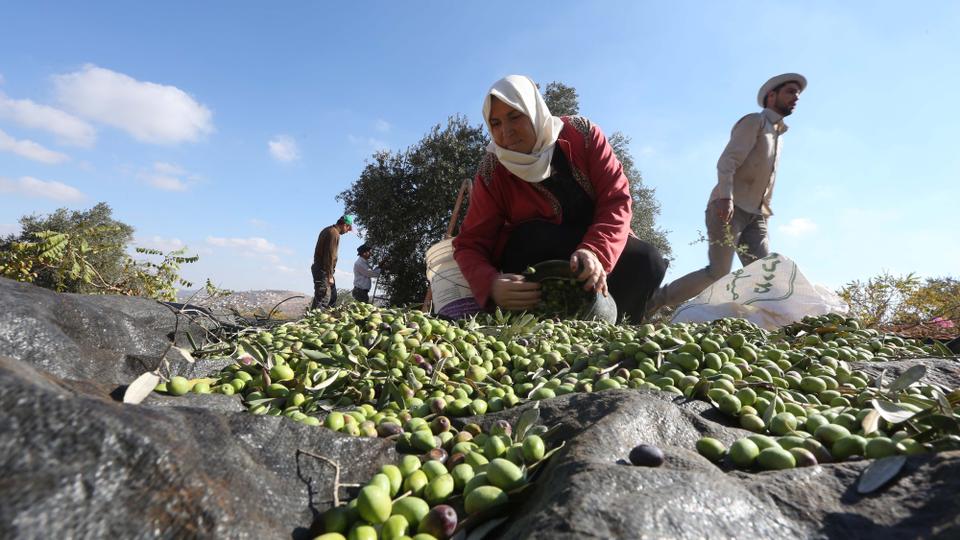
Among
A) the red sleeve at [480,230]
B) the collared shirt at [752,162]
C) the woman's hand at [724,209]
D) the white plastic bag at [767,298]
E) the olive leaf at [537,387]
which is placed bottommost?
the olive leaf at [537,387]

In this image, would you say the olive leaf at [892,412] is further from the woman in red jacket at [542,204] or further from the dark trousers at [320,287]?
the dark trousers at [320,287]

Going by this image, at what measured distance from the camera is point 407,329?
2.32 metres

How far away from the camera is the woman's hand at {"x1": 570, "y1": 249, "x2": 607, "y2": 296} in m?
3.25

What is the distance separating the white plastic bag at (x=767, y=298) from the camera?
448 centimetres

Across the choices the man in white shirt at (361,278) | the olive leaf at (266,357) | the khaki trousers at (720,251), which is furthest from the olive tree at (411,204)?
the olive leaf at (266,357)

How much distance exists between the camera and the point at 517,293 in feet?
11.5

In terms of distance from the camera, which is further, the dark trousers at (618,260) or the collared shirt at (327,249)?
the collared shirt at (327,249)

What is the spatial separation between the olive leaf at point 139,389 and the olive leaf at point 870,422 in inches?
58.4

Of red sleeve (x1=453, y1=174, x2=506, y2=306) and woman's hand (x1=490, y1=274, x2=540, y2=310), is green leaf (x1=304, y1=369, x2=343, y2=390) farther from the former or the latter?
red sleeve (x1=453, y1=174, x2=506, y2=306)

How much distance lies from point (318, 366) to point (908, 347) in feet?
9.34

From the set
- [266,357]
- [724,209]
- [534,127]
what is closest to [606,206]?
[534,127]

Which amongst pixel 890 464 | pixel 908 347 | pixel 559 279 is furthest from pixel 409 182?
pixel 890 464

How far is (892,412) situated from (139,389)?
1599 mm

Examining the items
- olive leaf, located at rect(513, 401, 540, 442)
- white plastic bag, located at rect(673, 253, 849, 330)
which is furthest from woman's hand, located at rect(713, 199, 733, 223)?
olive leaf, located at rect(513, 401, 540, 442)
